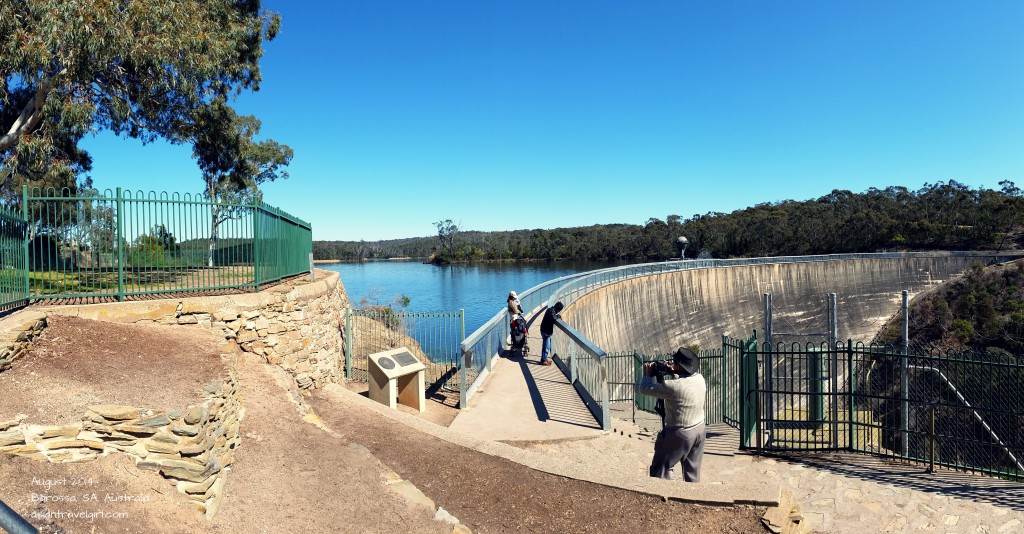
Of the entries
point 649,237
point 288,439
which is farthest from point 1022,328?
point 649,237

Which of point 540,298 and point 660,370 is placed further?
point 540,298

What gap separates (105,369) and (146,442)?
1.75 metres

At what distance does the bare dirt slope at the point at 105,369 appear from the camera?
4.88 metres

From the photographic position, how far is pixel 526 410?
27.9 feet

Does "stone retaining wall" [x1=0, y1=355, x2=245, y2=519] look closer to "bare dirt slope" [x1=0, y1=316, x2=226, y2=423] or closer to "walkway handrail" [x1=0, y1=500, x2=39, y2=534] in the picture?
"bare dirt slope" [x1=0, y1=316, x2=226, y2=423]

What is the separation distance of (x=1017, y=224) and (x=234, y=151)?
8911cm

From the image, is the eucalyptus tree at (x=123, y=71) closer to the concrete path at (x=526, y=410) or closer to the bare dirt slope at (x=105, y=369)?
the bare dirt slope at (x=105, y=369)

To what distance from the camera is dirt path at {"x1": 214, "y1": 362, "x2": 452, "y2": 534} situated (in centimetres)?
451

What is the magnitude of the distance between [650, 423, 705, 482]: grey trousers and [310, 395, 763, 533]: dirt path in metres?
0.41

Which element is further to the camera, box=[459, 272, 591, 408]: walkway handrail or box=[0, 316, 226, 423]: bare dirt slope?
box=[459, 272, 591, 408]: walkway handrail

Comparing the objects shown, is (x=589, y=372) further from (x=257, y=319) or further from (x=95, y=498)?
(x=95, y=498)

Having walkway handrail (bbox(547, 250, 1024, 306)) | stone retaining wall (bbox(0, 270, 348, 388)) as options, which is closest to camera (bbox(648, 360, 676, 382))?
stone retaining wall (bbox(0, 270, 348, 388))

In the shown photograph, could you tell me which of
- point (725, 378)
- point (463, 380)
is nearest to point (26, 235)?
point (463, 380)

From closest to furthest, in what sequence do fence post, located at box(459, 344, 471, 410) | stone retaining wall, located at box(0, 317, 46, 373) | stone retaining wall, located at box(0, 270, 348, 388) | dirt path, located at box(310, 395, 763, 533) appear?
1. dirt path, located at box(310, 395, 763, 533)
2. stone retaining wall, located at box(0, 317, 46, 373)
3. stone retaining wall, located at box(0, 270, 348, 388)
4. fence post, located at box(459, 344, 471, 410)
